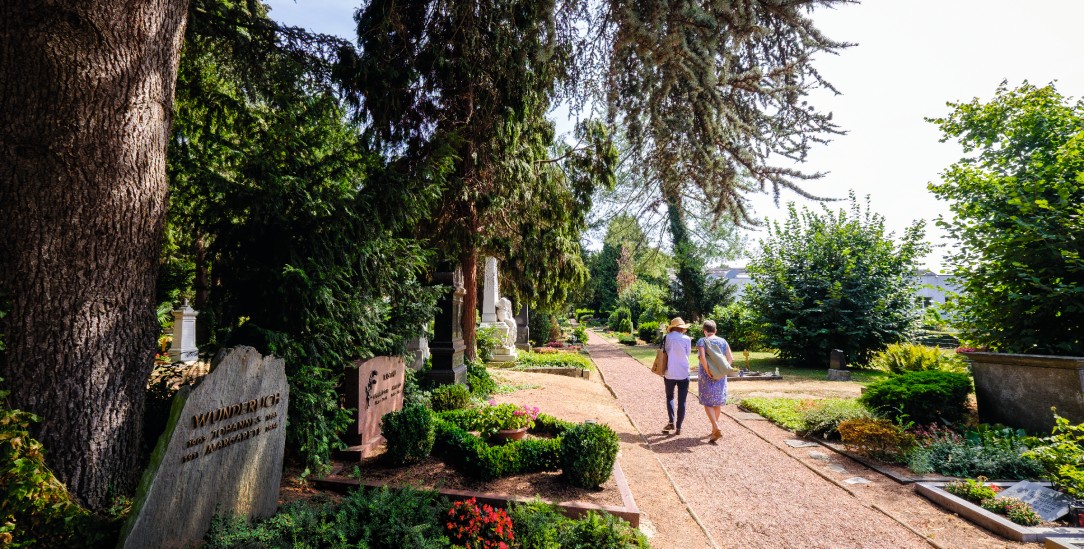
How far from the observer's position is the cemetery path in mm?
4559

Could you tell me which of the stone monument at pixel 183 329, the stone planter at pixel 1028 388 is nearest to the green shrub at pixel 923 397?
the stone planter at pixel 1028 388

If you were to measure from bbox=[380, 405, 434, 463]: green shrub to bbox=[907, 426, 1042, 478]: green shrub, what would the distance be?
19.7 feet

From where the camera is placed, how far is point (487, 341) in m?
14.2

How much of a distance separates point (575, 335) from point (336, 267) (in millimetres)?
22955

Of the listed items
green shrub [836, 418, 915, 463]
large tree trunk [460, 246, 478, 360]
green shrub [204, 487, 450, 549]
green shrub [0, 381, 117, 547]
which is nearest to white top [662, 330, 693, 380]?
green shrub [836, 418, 915, 463]

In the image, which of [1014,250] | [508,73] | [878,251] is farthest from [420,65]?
[878,251]

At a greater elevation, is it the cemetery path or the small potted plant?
the small potted plant

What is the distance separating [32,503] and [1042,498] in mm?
8186

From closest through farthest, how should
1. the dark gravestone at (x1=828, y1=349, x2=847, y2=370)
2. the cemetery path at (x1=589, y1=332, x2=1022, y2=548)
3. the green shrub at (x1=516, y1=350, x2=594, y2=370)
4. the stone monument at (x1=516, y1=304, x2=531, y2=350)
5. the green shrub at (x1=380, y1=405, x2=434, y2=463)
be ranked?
the cemetery path at (x1=589, y1=332, x2=1022, y2=548) < the green shrub at (x1=380, y1=405, x2=434, y2=463) < the green shrub at (x1=516, y1=350, x2=594, y2=370) < the dark gravestone at (x1=828, y1=349, x2=847, y2=370) < the stone monument at (x1=516, y1=304, x2=531, y2=350)

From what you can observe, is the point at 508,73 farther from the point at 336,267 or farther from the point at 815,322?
the point at 815,322

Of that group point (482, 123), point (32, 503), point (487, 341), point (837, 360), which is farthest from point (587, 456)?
point (837, 360)

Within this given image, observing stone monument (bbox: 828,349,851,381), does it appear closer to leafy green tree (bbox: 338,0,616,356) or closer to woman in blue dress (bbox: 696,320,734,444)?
leafy green tree (bbox: 338,0,616,356)

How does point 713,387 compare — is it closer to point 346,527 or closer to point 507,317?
point 346,527

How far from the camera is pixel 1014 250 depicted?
A: 8078mm
